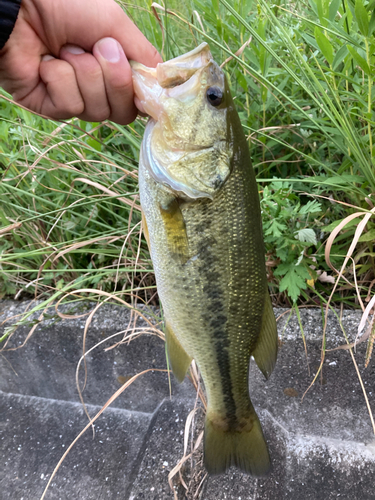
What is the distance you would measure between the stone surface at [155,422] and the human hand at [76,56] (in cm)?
98

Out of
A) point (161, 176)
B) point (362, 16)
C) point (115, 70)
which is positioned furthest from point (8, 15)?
point (362, 16)

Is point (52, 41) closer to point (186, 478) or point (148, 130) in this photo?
point (148, 130)

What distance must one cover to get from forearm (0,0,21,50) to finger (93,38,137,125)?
0.23m

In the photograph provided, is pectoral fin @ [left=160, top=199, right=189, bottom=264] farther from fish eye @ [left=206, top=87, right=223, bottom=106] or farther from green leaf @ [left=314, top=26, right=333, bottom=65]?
green leaf @ [left=314, top=26, right=333, bottom=65]

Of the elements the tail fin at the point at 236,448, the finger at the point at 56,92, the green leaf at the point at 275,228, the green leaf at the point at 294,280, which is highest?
the finger at the point at 56,92

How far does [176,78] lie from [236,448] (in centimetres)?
126

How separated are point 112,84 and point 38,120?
46.3 inches

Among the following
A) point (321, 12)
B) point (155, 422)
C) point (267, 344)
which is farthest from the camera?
point (155, 422)

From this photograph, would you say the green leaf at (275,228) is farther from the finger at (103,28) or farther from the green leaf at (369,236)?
the finger at (103,28)

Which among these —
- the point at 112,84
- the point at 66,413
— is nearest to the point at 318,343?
the point at 112,84

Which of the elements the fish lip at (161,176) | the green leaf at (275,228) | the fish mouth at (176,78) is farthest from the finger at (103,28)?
the green leaf at (275,228)

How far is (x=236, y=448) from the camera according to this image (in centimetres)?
124

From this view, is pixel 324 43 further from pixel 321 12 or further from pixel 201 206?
pixel 201 206

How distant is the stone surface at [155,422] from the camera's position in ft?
4.97
